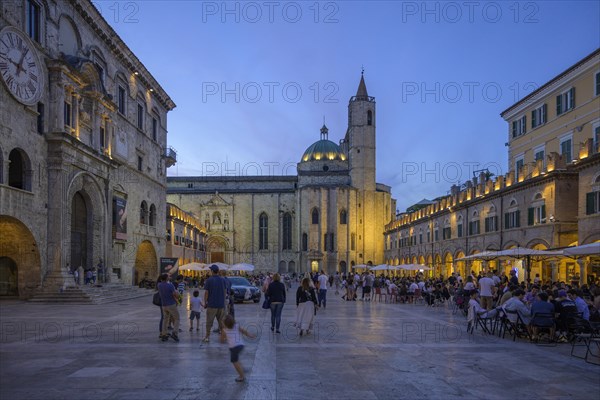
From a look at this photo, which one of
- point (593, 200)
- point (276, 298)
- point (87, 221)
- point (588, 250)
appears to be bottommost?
point (276, 298)

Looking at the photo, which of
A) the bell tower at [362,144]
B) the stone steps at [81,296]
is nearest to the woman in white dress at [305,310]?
the stone steps at [81,296]

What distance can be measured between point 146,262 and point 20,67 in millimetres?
23048

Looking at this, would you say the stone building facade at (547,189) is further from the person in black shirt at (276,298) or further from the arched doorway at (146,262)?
the arched doorway at (146,262)

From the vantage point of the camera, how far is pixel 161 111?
151 feet

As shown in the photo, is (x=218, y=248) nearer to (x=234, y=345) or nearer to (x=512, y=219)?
(x=512, y=219)

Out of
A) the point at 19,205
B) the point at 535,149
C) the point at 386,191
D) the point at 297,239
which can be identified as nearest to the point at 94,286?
the point at 19,205

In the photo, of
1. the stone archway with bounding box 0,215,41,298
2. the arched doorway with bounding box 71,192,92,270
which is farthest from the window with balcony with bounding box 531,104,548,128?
the stone archway with bounding box 0,215,41,298

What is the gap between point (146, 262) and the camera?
42812mm

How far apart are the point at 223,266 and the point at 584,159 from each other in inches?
1007

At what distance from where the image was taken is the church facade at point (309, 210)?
79625mm

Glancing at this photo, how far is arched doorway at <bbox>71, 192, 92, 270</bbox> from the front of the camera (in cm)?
2903

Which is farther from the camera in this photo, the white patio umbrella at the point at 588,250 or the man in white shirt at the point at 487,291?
the man in white shirt at the point at 487,291

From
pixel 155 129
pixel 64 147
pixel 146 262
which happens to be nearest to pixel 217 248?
pixel 146 262

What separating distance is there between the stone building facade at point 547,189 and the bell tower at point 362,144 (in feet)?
112
